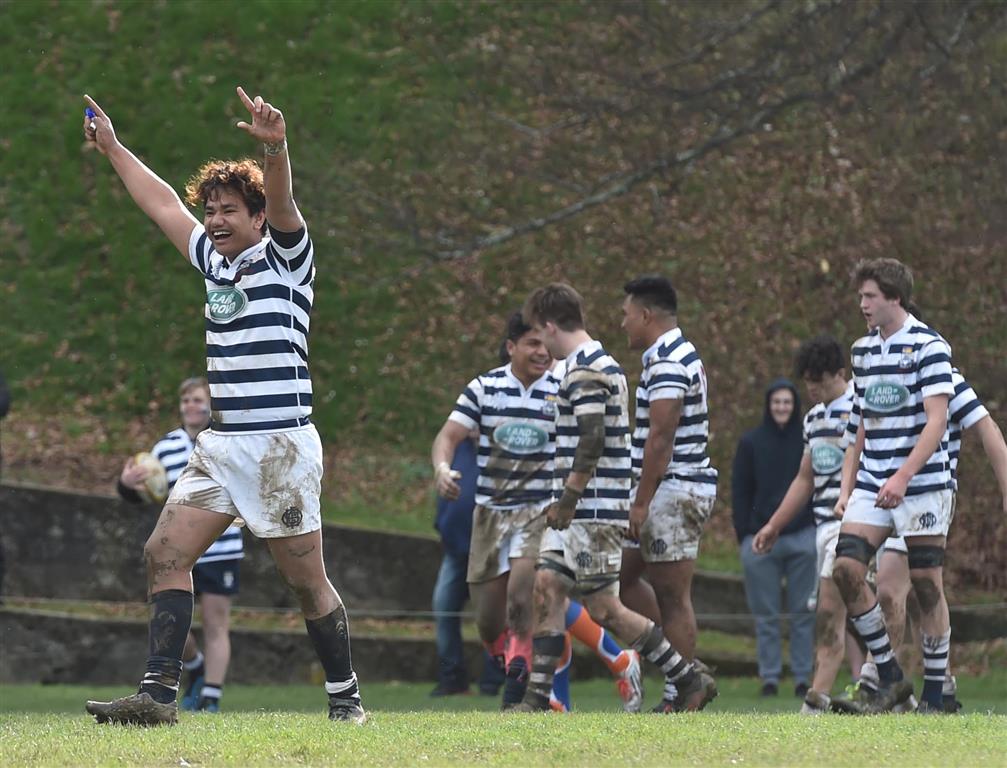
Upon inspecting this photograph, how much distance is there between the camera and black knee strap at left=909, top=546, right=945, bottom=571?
9445 mm

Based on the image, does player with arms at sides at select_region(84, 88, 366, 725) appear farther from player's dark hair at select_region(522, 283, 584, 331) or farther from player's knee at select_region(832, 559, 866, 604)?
player's knee at select_region(832, 559, 866, 604)

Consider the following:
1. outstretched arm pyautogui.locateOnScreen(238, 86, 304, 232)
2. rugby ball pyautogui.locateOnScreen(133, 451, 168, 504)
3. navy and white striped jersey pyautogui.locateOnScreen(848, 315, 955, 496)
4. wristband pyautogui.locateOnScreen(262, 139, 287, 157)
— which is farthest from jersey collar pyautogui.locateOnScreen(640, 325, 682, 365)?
wristband pyautogui.locateOnScreen(262, 139, 287, 157)

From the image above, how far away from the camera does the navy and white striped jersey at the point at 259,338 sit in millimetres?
7266

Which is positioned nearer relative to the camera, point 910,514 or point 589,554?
point 910,514

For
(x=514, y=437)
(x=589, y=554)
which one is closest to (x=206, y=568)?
(x=514, y=437)

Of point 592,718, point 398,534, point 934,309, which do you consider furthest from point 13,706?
point 934,309

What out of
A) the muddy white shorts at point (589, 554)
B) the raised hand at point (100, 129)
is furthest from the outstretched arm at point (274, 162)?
the muddy white shorts at point (589, 554)

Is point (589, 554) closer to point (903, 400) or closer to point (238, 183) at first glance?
point (903, 400)

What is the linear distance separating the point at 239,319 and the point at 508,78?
1093 centimetres

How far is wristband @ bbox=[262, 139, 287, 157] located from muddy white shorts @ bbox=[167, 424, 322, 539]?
43.0 inches

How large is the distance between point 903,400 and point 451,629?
16.9 feet

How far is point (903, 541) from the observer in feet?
32.0

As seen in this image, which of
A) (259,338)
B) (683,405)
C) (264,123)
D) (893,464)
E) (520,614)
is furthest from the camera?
(520,614)

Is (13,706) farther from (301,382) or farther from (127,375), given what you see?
(127,375)
